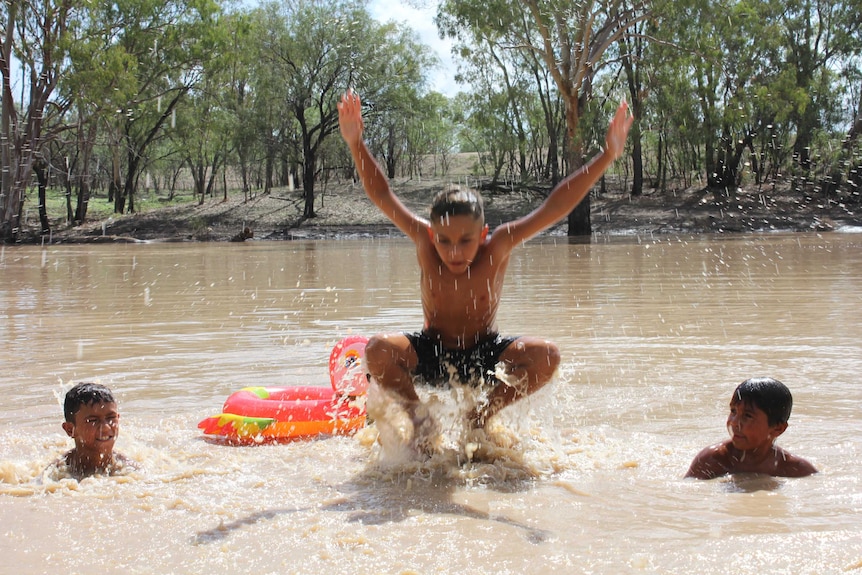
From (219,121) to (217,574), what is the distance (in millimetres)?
33306

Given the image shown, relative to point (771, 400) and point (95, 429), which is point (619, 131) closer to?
point (771, 400)

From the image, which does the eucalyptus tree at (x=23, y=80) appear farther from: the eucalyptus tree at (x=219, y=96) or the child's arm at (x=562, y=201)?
the child's arm at (x=562, y=201)

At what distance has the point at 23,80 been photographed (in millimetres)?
27594

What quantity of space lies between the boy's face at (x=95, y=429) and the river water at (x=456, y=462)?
0.18 m

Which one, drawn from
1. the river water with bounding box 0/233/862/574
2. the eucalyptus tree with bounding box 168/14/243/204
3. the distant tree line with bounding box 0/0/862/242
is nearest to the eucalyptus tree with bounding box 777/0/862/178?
the distant tree line with bounding box 0/0/862/242

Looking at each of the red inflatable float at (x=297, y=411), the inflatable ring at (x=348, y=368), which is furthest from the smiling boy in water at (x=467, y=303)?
the inflatable ring at (x=348, y=368)

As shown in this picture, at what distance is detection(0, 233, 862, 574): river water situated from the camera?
8.44 feet

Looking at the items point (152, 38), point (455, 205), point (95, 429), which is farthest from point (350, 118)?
point (152, 38)

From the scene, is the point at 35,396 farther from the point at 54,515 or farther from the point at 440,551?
the point at 440,551

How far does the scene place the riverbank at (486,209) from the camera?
25.8 metres

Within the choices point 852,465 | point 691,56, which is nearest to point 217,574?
point 852,465

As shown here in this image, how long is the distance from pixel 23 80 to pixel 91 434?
27.7m

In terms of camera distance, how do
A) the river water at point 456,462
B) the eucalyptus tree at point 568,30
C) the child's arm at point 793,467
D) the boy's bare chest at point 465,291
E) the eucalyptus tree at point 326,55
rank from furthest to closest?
the eucalyptus tree at point 326,55
the eucalyptus tree at point 568,30
the boy's bare chest at point 465,291
the child's arm at point 793,467
the river water at point 456,462

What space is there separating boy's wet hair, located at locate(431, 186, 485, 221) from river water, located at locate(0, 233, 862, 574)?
2.74ft
